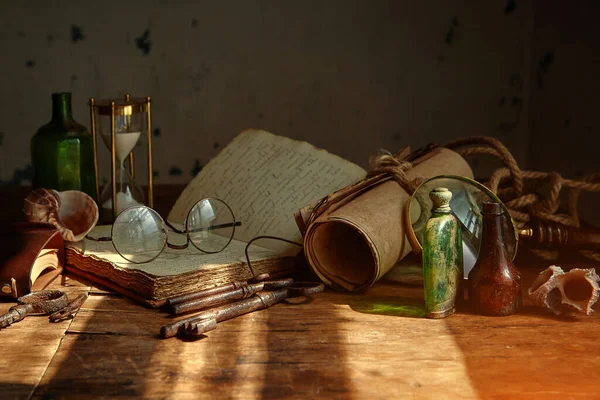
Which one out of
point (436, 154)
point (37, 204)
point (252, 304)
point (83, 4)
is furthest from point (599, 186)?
→ point (83, 4)

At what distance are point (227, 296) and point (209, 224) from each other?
13.9 inches

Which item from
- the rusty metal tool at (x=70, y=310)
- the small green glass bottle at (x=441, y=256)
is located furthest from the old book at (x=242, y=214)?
the small green glass bottle at (x=441, y=256)

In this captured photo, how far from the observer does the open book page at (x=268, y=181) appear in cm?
223

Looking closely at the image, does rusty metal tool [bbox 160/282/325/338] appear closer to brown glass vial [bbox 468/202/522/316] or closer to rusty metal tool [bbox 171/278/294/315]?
rusty metal tool [bbox 171/278/294/315]

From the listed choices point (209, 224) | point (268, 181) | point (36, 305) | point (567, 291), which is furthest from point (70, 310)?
point (567, 291)

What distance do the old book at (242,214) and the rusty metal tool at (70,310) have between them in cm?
10

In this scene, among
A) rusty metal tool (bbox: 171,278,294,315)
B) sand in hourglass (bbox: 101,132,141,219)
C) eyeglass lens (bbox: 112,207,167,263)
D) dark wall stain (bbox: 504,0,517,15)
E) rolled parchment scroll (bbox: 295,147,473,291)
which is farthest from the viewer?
dark wall stain (bbox: 504,0,517,15)

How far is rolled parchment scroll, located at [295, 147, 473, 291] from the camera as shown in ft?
6.19

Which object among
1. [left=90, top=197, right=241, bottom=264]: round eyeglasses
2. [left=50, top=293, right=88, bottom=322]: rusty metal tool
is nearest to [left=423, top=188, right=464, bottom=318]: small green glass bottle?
[left=90, top=197, right=241, bottom=264]: round eyeglasses

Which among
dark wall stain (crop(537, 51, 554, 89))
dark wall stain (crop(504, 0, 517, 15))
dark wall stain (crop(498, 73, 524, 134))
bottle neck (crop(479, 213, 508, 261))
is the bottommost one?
bottle neck (crop(479, 213, 508, 261))

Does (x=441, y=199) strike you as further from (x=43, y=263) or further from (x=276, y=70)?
(x=276, y=70)

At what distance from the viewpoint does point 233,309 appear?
5.82 ft

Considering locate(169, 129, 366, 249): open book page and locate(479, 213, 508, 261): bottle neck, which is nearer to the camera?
locate(479, 213, 508, 261): bottle neck

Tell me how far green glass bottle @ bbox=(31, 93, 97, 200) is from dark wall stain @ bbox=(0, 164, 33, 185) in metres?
0.48
